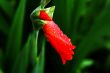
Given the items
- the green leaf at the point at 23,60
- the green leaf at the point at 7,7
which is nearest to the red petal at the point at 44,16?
the green leaf at the point at 23,60

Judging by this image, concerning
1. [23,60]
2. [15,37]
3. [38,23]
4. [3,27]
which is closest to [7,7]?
[3,27]

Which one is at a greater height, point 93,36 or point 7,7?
point 7,7

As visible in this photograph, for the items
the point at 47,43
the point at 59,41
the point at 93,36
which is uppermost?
the point at 59,41

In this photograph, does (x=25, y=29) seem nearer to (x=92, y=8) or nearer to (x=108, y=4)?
(x=108, y=4)

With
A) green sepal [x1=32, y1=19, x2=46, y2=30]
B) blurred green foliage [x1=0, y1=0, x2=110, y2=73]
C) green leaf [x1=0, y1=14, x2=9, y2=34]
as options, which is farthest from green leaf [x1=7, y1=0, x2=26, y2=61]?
green sepal [x1=32, y1=19, x2=46, y2=30]

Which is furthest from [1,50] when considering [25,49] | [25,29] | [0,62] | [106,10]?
[106,10]

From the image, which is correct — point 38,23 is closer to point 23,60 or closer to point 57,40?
point 57,40

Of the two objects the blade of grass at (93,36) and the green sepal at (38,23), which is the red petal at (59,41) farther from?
the blade of grass at (93,36)
